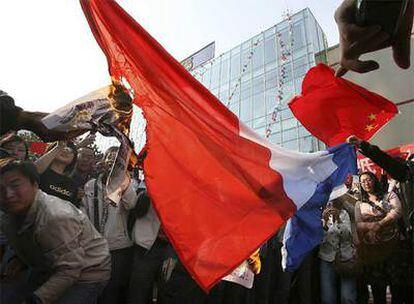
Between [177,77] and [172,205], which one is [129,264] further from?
[177,77]

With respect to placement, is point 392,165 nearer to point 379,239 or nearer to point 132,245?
point 379,239

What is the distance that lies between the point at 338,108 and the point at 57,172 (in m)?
3.02

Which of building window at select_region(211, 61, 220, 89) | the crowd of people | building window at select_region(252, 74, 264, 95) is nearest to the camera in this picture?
the crowd of people

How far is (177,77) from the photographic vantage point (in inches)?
111

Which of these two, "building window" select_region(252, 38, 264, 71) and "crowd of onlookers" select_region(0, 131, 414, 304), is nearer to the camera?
"crowd of onlookers" select_region(0, 131, 414, 304)

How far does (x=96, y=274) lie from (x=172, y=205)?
686mm

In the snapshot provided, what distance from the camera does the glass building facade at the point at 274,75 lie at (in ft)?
60.6

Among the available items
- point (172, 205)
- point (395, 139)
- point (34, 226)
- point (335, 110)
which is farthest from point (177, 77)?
point (395, 139)

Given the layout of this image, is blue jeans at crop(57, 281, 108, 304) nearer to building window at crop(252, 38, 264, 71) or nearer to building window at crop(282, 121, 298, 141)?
building window at crop(282, 121, 298, 141)

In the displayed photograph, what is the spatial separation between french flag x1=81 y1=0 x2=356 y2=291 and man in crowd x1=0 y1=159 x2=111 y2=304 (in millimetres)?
574

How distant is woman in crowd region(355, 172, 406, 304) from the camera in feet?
12.4

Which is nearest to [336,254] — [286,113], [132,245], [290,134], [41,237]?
[132,245]

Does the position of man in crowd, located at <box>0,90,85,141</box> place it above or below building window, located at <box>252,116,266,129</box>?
above

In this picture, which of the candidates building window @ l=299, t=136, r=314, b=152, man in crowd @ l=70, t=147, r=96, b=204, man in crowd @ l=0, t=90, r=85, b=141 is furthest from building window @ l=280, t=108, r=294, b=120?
man in crowd @ l=0, t=90, r=85, b=141
